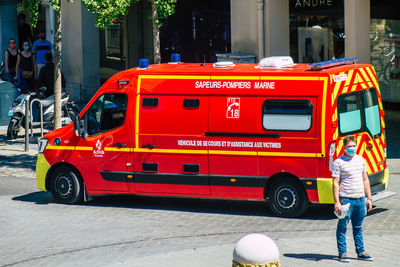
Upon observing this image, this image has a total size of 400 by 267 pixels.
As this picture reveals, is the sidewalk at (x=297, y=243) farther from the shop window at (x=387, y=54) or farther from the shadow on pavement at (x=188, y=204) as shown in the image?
the shop window at (x=387, y=54)

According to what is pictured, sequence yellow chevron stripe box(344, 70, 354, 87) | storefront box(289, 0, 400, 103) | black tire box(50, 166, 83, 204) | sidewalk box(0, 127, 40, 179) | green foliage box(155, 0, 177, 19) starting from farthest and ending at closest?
storefront box(289, 0, 400, 103)
green foliage box(155, 0, 177, 19)
sidewalk box(0, 127, 40, 179)
black tire box(50, 166, 83, 204)
yellow chevron stripe box(344, 70, 354, 87)

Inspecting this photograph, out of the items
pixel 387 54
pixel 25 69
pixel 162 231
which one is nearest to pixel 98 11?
pixel 162 231

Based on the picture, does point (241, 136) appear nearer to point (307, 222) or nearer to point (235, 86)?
point (235, 86)

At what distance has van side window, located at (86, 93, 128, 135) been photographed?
13109 millimetres

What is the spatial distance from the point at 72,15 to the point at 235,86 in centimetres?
1550

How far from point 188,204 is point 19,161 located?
5276 millimetres

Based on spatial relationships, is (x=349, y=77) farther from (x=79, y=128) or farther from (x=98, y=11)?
(x=98, y=11)

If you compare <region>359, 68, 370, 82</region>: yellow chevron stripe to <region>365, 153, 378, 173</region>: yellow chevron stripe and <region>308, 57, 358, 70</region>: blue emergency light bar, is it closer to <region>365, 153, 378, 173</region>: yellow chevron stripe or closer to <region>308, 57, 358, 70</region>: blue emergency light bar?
<region>308, 57, 358, 70</region>: blue emergency light bar

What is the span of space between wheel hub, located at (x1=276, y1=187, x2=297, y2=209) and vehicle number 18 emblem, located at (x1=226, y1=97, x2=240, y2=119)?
1247 mm

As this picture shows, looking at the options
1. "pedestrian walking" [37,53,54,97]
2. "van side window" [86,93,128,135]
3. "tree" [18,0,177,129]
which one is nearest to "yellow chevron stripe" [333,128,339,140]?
"van side window" [86,93,128,135]

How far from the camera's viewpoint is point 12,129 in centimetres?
2005

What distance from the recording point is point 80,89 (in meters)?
26.9

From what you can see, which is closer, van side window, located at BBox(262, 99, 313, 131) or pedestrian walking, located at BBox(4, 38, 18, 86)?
van side window, located at BBox(262, 99, 313, 131)

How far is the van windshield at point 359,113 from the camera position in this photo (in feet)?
39.7
